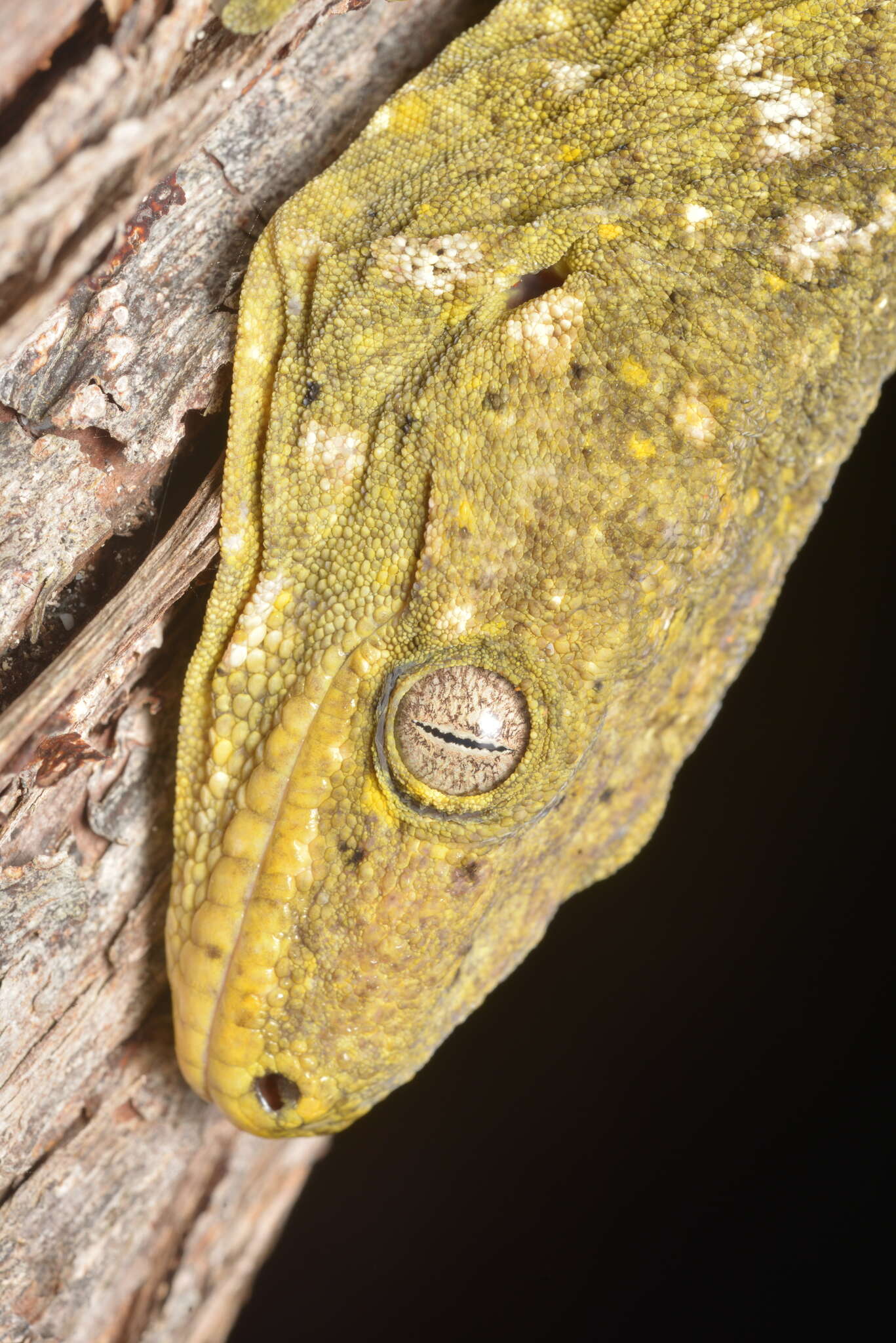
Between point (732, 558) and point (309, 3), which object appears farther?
point (732, 558)

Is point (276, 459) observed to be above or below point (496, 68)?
below

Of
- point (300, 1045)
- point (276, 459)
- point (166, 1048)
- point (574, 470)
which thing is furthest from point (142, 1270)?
point (574, 470)

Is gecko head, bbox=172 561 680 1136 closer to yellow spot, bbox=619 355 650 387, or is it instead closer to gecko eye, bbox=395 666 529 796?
gecko eye, bbox=395 666 529 796

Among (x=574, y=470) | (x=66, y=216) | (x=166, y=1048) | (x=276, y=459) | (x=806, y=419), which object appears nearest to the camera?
(x=66, y=216)

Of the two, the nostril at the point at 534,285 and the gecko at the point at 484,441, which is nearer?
the gecko at the point at 484,441

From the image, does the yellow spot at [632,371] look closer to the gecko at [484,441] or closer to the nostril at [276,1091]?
the gecko at [484,441]

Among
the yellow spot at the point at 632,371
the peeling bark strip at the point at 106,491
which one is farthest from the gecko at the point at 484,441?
the peeling bark strip at the point at 106,491

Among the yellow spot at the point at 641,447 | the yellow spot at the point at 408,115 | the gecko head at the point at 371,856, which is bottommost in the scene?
the gecko head at the point at 371,856

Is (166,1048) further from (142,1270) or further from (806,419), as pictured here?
(806,419)
